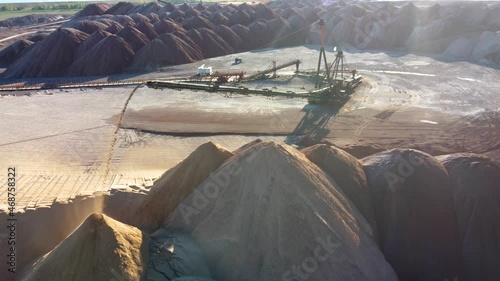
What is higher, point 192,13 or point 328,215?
point 192,13

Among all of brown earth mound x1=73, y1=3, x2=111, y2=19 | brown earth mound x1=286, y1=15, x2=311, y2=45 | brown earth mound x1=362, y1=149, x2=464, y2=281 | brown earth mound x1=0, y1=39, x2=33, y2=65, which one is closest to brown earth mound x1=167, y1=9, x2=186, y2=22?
brown earth mound x1=286, y1=15, x2=311, y2=45

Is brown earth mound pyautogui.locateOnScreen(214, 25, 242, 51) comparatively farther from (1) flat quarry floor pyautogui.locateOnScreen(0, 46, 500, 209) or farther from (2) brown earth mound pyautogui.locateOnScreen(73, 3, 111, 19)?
(2) brown earth mound pyautogui.locateOnScreen(73, 3, 111, 19)

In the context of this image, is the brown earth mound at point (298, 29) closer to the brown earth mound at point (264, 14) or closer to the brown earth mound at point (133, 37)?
the brown earth mound at point (264, 14)

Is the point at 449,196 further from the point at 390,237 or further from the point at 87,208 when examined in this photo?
the point at 87,208

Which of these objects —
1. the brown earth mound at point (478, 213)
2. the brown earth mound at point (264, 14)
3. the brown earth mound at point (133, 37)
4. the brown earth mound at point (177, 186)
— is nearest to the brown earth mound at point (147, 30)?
the brown earth mound at point (133, 37)

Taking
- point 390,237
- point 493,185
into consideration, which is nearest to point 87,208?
point 390,237

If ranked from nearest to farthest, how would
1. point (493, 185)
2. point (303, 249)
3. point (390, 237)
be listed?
point (303, 249) < point (390, 237) < point (493, 185)

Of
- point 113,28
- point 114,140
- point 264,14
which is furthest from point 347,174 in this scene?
point 264,14
